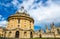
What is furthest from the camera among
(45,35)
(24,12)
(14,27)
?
(24,12)

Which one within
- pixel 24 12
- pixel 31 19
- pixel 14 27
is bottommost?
pixel 14 27

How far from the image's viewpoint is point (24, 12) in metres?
62.4

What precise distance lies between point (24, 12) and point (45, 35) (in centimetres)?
1872

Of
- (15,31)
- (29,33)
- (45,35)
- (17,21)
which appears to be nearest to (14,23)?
(17,21)

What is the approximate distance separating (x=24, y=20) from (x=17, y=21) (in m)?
3.38

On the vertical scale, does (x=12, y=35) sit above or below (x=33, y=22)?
below

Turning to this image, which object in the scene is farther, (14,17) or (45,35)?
(14,17)

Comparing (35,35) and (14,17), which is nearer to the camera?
(35,35)

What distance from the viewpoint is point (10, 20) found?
58312 mm

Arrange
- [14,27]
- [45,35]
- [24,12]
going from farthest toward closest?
[24,12], [14,27], [45,35]

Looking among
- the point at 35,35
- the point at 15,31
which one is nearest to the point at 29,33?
the point at 35,35

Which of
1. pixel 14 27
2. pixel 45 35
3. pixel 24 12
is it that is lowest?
pixel 45 35

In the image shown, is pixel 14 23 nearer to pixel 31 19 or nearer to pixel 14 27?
pixel 14 27

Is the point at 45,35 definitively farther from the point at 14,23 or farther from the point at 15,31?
the point at 14,23
